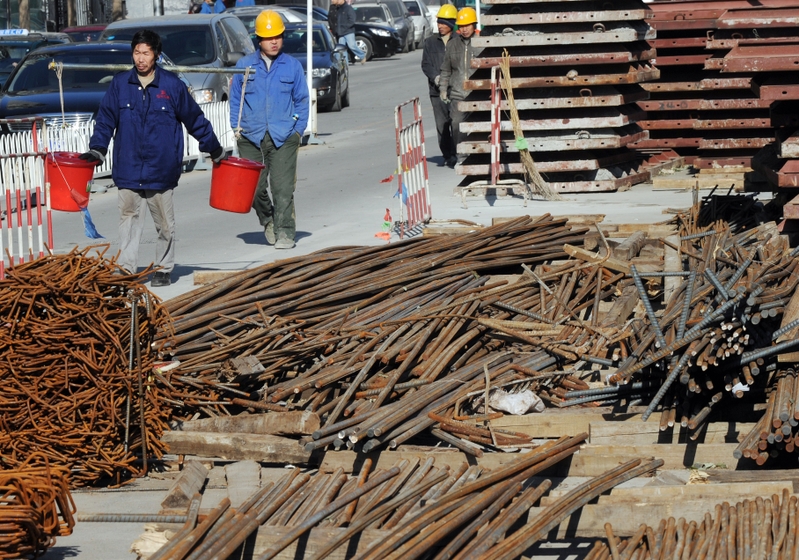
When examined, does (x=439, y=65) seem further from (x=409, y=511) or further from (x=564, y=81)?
(x=409, y=511)

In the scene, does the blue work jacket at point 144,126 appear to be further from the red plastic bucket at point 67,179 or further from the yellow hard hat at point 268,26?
the yellow hard hat at point 268,26

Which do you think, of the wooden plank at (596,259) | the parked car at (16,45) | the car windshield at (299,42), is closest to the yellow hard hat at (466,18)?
the wooden plank at (596,259)

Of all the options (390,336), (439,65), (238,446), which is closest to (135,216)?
(390,336)

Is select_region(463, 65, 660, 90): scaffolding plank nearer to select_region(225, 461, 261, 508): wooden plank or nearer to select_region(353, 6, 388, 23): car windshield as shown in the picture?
select_region(225, 461, 261, 508): wooden plank

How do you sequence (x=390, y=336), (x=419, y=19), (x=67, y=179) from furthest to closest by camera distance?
(x=419, y=19) < (x=67, y=179) < (x=390, y=336)

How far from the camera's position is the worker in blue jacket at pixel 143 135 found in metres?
9.77

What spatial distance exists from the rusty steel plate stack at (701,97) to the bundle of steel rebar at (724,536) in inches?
392

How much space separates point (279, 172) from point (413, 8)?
34355 mm

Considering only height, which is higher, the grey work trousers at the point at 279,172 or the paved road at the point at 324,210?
the grey work trousers at the point at 279,172

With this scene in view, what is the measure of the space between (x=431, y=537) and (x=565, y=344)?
2719 mm

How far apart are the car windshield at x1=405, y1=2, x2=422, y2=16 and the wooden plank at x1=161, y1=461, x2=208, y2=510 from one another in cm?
4016

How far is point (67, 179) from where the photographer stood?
9.46 metres

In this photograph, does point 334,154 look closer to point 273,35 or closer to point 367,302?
point 273,35

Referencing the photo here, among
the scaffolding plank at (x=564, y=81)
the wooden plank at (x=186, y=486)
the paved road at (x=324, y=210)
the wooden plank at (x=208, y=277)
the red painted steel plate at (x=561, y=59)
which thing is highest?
the red painted steel plate at (x=561, y=59)
